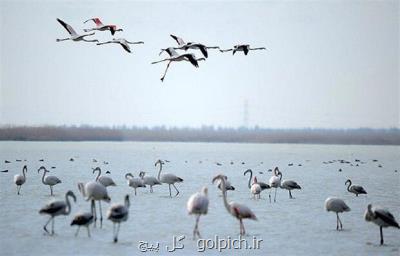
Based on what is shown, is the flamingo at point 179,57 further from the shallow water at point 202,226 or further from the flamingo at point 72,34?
the shallow water at point 202,226

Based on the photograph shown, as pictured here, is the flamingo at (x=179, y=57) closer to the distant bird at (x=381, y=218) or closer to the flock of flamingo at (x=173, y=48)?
the flock of flamingo at (x=173, y=48)

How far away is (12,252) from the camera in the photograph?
9672 mm

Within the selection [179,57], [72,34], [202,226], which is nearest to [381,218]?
[202,226]

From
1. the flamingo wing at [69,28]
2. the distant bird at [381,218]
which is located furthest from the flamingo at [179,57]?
the distant bird at [381,218]

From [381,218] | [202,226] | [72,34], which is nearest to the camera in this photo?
[381,218]

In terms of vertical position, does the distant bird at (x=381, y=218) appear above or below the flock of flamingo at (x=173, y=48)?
below

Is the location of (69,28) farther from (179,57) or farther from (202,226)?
(202,226)

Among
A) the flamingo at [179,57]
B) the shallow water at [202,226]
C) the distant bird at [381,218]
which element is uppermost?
the flamingo at [179,57]

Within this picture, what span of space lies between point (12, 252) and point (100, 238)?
4.72 ft

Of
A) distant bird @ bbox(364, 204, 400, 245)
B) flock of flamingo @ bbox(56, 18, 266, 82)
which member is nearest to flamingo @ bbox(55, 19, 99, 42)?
flock of flamingo @ bbox(56, 18, 266, 82)

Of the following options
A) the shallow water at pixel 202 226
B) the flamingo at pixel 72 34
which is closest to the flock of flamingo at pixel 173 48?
the flamingo at pixel 72 34

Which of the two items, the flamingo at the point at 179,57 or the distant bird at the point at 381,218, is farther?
the flamingo at the point at 179,57

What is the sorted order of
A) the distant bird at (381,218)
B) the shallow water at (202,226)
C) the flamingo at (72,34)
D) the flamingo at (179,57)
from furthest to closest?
the flamingo at (72,34) < the flamingo at (179,57) < the distant bird at (381,218) < the shallow water at (202,226)

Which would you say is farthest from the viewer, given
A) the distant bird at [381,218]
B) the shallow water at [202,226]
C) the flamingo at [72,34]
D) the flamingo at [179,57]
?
the flamingo at [72,34]
